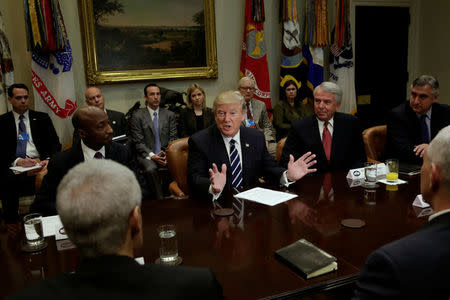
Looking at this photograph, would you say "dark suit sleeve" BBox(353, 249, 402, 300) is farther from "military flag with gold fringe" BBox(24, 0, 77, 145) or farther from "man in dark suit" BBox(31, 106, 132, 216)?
"military flag with gold fringe" BBox(24, 0, 77, 145)

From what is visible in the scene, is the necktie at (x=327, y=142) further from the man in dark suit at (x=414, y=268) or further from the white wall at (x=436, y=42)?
the white wall at (x=436, y=42)

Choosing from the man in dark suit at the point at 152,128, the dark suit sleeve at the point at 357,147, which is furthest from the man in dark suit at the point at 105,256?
the man in dark suit at the point at 152,128

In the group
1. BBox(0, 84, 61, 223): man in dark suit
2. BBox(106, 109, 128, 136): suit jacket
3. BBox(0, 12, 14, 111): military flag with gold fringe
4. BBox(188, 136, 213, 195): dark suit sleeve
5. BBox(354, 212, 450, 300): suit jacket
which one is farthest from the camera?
BBox(106, 109, 128, 136): suit jacket

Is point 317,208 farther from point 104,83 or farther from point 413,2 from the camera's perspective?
point 413,2

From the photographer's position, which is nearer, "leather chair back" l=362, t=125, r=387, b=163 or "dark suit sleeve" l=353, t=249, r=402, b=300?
"dark suit sleeve" l=353, t=249, r=402, b=300

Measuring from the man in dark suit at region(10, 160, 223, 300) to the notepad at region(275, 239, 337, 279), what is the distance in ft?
1.70

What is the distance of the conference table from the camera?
1.36 m

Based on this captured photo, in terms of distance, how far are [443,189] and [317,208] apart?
3.06ft

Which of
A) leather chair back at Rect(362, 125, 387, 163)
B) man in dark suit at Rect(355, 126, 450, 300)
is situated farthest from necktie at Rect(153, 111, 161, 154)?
man in dark suit at Rect(355, 126, 450, 300)

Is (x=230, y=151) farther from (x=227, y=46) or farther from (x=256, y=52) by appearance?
(x=227, y=46)

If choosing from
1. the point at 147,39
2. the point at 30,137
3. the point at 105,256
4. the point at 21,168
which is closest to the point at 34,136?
the point at 30,137

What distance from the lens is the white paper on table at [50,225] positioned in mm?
1845

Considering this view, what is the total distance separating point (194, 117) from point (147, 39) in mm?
1346

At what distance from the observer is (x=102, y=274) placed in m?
0.89
